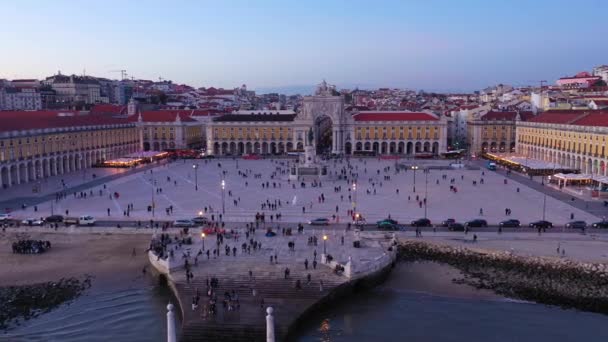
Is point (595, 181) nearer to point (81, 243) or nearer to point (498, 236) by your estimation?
point (498, 236)

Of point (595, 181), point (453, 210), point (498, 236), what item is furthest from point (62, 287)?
point (595, 181)

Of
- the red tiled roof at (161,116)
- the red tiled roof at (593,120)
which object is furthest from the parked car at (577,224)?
the red tiled roof at (161,116)

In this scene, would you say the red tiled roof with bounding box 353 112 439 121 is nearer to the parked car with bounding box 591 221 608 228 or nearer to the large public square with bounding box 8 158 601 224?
the large public square with bounding box 8 158 601 224

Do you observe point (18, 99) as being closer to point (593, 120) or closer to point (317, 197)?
point (317, 197)

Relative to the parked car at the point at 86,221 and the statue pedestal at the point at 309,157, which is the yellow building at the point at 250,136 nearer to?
the statue pedestal at the point at 309,157

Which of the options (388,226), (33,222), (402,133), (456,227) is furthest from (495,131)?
(33,222)

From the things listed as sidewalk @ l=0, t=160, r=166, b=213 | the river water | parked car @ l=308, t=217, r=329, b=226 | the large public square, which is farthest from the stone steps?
sidewalk @ l=0, t=160, r=166, b=213

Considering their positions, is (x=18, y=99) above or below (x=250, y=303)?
above
